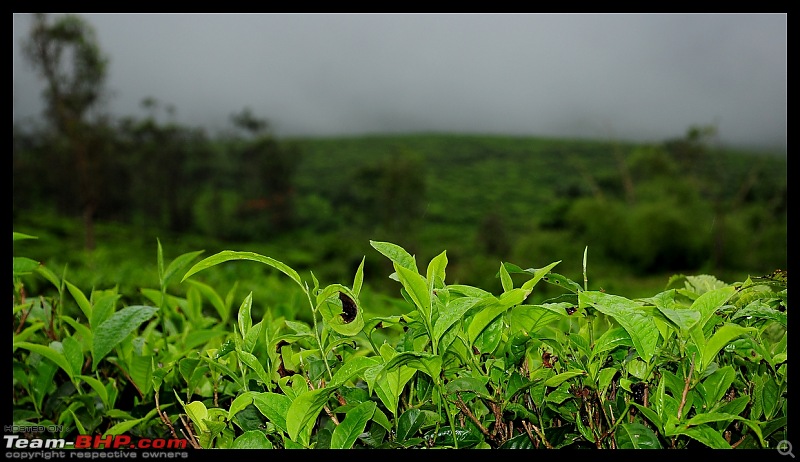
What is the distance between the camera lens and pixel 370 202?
3359cm

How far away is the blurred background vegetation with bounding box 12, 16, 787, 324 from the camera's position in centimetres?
1917

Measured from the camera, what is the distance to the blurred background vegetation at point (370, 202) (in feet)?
62.9

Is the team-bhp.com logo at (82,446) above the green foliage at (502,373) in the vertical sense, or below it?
below

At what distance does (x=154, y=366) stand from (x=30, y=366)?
0.75 feet

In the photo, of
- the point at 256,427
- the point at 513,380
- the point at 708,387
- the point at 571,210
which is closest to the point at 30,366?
the point at 256,427

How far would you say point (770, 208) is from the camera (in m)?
24.4

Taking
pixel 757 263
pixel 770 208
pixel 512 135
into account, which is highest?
pixel 512 135

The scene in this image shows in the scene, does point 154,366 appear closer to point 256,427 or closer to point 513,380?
point 256,427

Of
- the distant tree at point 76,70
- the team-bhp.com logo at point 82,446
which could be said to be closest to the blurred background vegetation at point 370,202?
the distant tree at point 76,70
